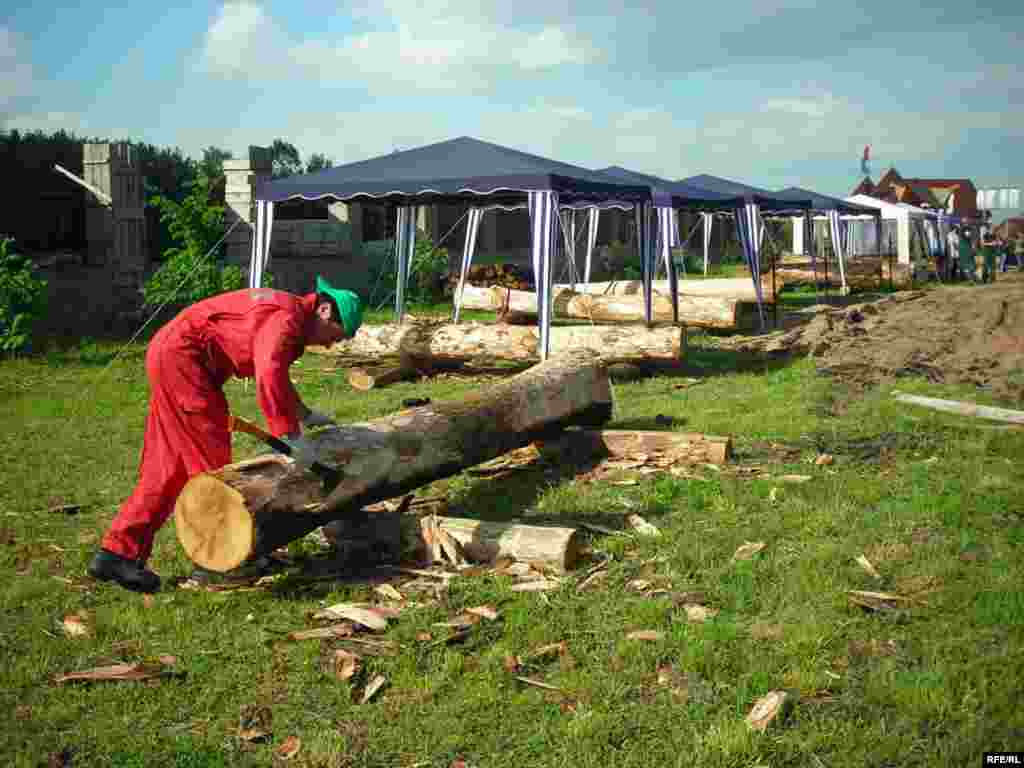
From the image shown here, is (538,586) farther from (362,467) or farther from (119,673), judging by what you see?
(119,673)

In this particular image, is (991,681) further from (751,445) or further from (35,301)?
(35,301)

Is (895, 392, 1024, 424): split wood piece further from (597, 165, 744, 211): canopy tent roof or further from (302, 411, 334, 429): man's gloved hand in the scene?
(597, 165, 744, 211): canopy tent roof

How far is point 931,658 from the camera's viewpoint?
12.7 ft

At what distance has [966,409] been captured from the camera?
27.9 ft

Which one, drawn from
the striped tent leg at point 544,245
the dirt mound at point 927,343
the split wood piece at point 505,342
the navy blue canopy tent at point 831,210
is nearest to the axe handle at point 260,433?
the striped tent leg at point 544,245

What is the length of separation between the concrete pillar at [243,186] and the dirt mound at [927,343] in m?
7.95

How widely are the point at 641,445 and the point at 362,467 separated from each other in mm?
2668

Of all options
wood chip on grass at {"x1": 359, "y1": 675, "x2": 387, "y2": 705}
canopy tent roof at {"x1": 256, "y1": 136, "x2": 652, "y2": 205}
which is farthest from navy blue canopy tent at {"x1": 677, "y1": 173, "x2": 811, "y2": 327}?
wood chip on grass at {"x1": 359, "y1": 675, "x2": 387, "y2": 705}

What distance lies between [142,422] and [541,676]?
6564 millimetres

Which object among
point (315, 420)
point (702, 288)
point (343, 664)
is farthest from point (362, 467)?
point (702, 288)

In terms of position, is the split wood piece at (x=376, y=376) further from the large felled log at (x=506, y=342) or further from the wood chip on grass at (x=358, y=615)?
the wood chip on grass at (x=358, y=615)

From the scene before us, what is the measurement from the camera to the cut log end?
459 centimetres

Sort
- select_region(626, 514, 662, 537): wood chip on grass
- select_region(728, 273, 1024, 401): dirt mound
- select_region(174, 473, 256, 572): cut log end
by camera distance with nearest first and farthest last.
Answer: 1. select_region(174, 473, 256, 572): cut log end
2. select_region(626, 514, 662, 537): wood chip on grass
3. select_region(728, 273, 1024, 401): dirt mound

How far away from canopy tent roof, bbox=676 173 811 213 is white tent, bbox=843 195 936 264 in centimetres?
573
